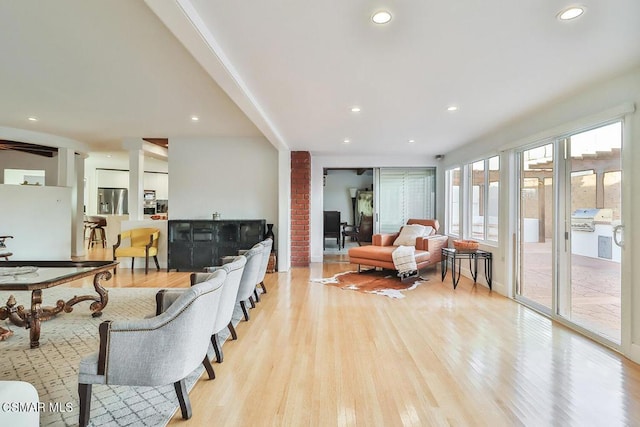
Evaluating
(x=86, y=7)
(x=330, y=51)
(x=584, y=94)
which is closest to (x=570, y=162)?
(x=584, y=94)

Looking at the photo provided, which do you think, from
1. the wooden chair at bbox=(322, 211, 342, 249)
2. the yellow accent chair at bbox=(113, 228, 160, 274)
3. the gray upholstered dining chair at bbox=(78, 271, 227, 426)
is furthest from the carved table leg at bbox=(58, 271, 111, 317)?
the wooden chair at bbox=(322, 211, 342, 249)

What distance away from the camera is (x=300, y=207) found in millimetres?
6234

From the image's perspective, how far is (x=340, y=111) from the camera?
12.1ft

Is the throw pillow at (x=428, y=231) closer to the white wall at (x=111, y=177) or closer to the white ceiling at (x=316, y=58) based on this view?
the white ceiling at (x=316, y=58)

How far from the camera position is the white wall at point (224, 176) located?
20.1 ft

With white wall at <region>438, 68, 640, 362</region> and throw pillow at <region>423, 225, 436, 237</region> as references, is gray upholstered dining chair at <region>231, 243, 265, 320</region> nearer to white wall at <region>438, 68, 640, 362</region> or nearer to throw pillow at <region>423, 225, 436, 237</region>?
white wall at <region>438, 68, 640, 362</region>

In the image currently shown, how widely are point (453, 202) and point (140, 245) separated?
5.89 meters

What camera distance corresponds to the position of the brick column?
6.20 meters

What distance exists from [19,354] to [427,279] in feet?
16.0

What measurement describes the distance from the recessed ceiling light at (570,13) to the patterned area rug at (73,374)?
10.3 feet

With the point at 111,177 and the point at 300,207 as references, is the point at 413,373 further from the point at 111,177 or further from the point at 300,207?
the point at 111,177

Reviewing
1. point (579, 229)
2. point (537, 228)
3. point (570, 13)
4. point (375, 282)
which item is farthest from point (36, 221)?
point (579, 229)

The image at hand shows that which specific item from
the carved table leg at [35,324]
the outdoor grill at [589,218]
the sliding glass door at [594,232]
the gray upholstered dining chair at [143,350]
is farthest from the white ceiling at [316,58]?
the carved table leg at [35,324]

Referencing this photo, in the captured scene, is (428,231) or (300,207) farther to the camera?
(300,207)
